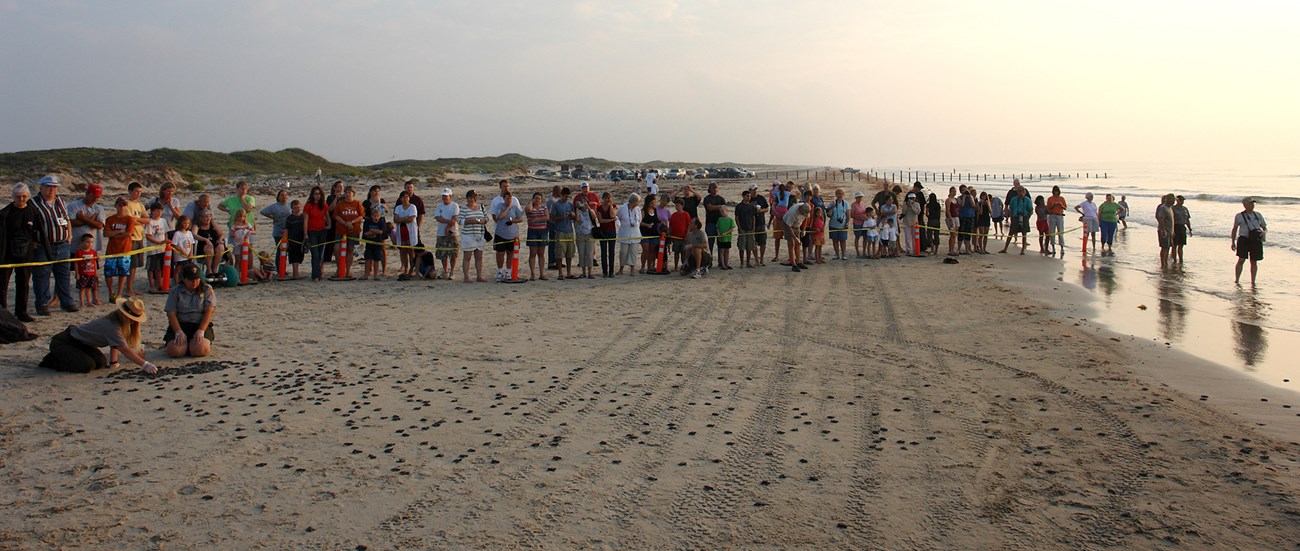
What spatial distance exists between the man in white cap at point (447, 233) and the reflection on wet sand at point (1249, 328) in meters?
11.2

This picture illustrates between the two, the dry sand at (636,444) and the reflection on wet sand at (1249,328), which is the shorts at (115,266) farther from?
the reflection on wet sand at (1249,328)

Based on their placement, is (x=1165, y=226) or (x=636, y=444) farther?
(x=1165, y=226)

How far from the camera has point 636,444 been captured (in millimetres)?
6262

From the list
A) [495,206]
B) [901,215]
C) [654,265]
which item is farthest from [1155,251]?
[495,206]

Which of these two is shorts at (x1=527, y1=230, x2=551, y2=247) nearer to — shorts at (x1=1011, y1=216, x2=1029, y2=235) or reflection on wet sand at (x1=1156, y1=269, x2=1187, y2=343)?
reflection on wet sand at (x1=1156, y1=269, x2=1187, y2=343)

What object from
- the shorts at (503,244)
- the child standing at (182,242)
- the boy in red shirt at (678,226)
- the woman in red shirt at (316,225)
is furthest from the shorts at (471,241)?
the child standing at (182,242)

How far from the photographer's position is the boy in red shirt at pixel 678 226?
16.1 metres

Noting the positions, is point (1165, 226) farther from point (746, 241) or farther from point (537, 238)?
point (537, 238)

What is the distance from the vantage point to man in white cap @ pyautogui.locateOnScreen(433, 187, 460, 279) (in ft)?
48.8

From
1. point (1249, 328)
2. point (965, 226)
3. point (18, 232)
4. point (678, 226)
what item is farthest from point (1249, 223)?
point (18, 232)

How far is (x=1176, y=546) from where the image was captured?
15.5ft

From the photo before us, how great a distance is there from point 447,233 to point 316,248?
83.4 inches

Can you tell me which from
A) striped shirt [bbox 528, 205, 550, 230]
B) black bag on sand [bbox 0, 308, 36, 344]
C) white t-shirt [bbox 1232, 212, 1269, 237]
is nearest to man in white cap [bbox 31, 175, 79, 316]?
black bag on sand [bbox 0, 308, 36, 344]

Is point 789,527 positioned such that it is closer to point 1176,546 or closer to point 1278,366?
point 1176,546
